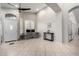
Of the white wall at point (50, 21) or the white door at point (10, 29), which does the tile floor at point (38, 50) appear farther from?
the white wall at point (50, 21)

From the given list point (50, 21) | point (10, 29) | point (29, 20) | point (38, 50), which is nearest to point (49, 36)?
point (50, 21)

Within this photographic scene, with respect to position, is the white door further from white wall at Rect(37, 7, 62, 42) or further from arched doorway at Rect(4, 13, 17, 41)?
white wall at Rect(37, 7, 62, 42)

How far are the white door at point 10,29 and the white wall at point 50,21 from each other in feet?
6.46

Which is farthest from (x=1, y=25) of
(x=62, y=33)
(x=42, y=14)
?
(x=62, y=33)

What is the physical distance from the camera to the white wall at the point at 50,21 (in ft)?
24.9

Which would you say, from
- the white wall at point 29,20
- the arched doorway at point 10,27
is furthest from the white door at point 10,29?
the white wall at point 29,20

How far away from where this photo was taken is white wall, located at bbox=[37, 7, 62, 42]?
760cm

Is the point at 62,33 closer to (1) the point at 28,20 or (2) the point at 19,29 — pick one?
(1) the point at 28,20

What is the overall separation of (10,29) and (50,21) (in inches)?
135

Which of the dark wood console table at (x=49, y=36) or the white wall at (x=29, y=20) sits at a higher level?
the white wall at (x=29, y=20)

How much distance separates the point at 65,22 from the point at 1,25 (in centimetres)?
478

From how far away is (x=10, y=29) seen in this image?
776cm

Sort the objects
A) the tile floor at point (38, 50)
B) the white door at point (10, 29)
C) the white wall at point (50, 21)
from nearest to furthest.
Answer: the tile floor at point (38, 50) < the white door at point (10, 29) < the white wall at point (50, 21)

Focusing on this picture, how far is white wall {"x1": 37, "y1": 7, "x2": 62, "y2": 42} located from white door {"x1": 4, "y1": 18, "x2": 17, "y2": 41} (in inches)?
77.5
